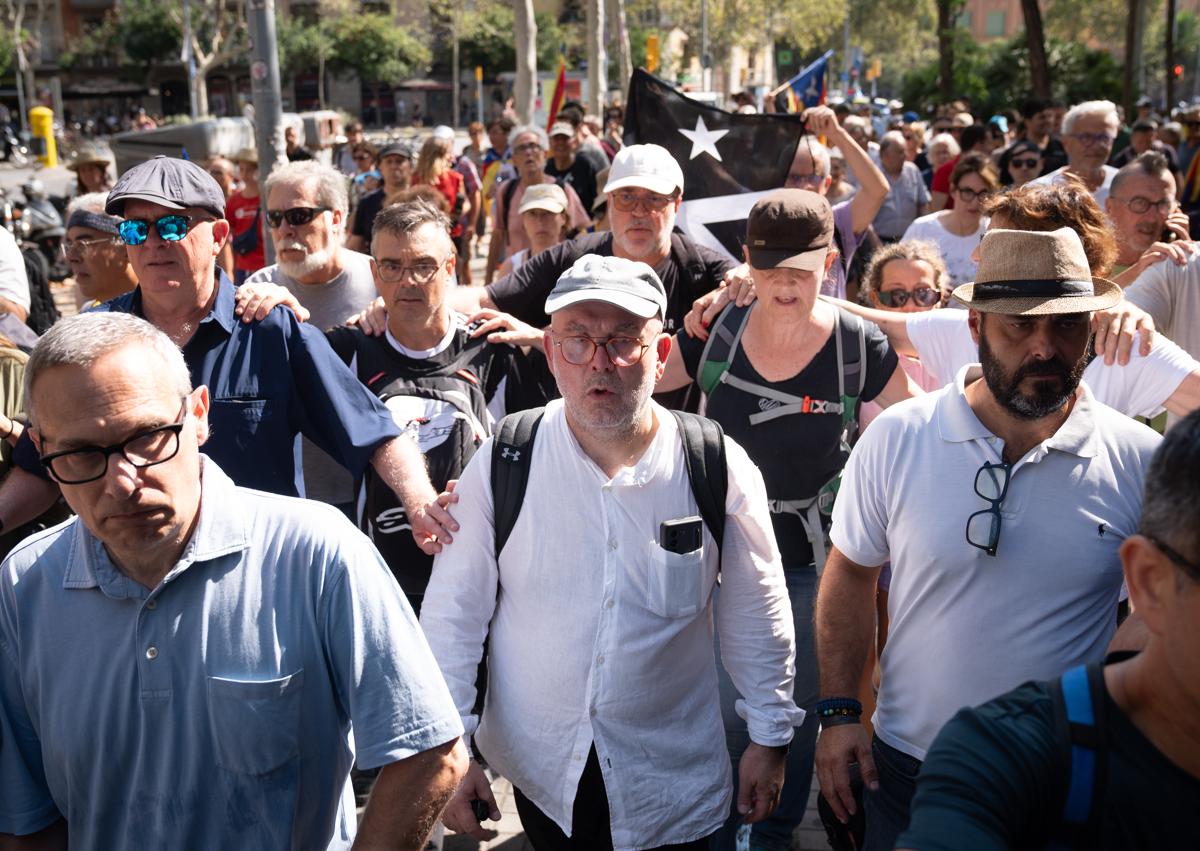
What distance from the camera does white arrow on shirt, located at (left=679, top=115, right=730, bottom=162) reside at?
248 inches

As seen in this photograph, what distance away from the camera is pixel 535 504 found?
2854mm

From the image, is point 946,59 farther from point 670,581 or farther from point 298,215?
point 670,581

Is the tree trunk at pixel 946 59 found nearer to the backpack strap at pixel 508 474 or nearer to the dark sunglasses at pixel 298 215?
the dark sunglasses at pixel 298 215

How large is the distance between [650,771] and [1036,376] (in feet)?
4.13

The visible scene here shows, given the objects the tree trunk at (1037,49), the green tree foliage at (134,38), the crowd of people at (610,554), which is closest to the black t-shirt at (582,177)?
the crowd of people at (610,554)

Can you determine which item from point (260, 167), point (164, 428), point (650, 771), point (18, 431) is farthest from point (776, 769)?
point (260, 167)

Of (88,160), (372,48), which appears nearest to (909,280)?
(88,160)

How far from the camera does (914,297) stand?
195 inches

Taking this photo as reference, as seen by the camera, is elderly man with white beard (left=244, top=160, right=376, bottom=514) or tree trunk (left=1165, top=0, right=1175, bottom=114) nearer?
elderly man with white beard (left=244, top=160, right=376, bottom=514)

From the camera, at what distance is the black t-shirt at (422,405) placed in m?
3.89

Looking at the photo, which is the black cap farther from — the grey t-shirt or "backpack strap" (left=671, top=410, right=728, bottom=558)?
"backpack strap" (left=671, top=410, right=728, bottom=558)

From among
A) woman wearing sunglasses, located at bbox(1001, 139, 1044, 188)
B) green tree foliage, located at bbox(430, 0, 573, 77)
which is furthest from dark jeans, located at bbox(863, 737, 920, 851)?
green tree foliage, located at bbox(430, 0, 573, 77)

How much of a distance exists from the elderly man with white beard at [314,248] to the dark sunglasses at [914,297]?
7.19 ft

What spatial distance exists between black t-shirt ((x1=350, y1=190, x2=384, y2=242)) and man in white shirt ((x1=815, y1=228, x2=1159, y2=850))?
6.76m
